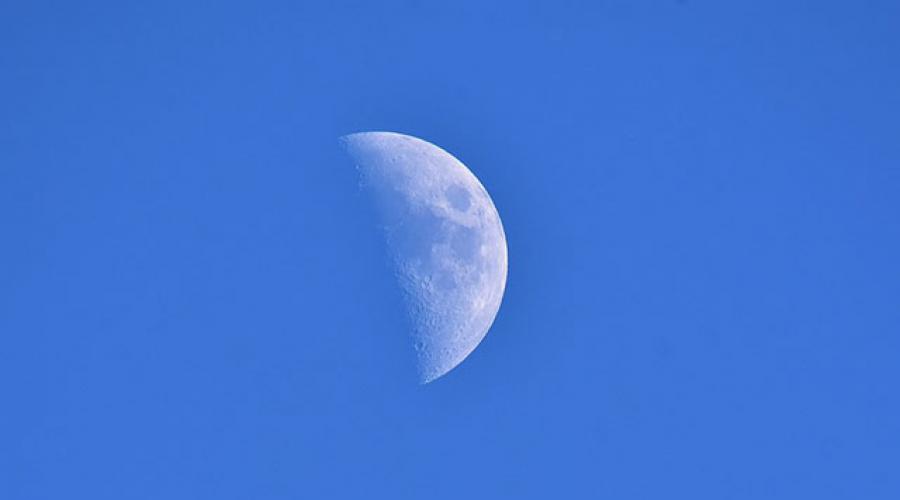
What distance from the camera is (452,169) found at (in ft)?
16.4

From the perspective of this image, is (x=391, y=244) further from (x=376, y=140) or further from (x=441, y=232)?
(x=376, y=140)

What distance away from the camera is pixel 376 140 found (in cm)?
499

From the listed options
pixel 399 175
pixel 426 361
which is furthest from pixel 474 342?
pixel 399 175

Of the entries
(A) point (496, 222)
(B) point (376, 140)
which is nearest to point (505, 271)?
(A) point (496, 222)

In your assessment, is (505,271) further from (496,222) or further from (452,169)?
(452,169)

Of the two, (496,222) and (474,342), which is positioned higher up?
(496,222)

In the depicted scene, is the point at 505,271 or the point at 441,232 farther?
the point at 505,271

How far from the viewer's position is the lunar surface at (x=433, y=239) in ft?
15.7

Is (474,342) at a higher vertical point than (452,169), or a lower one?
lower

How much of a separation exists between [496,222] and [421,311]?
646mm

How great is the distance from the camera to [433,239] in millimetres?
4773

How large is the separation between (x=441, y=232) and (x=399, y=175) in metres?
0.36

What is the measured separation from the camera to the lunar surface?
4777mm

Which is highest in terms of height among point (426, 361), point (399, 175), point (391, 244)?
point (399, 175)
